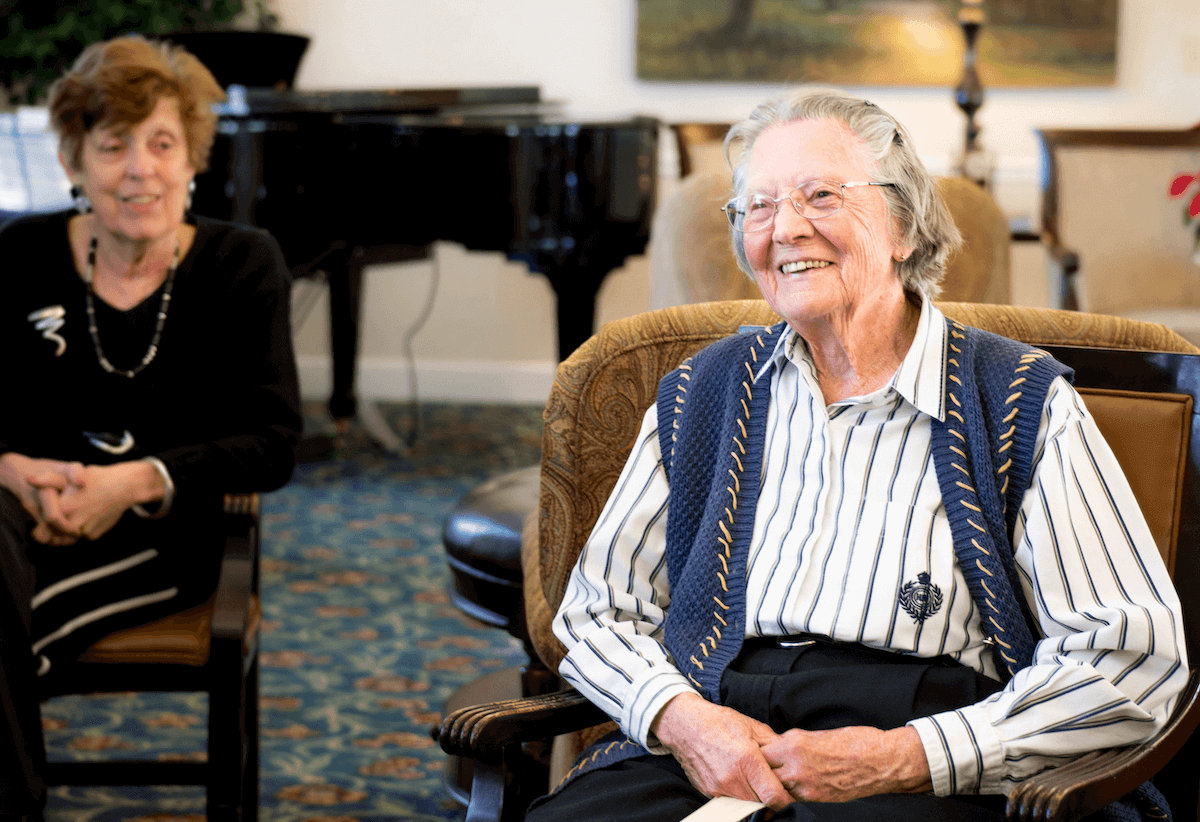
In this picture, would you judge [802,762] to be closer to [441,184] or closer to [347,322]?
[441,184]

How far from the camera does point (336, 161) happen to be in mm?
4203

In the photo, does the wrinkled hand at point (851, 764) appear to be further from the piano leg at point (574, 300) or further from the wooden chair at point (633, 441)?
the piano leg at point (574, 300)

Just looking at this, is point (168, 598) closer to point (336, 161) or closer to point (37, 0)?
point (336, 161)

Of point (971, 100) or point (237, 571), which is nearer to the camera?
point (237, 571)

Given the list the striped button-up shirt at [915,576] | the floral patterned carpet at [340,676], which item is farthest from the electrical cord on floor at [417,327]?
the striped button-up shirt at [915,576]

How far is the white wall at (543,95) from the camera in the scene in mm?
5359

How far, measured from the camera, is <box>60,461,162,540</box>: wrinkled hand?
1985mm

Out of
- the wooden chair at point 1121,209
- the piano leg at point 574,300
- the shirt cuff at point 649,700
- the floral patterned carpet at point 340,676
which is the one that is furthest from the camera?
the wooden chair at point 1121,209

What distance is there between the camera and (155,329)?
2115 millimetres

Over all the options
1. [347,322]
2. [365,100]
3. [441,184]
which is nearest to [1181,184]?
[441,184]

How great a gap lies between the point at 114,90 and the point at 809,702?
1509 millimetres

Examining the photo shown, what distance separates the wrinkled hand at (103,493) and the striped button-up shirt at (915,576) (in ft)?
2.76

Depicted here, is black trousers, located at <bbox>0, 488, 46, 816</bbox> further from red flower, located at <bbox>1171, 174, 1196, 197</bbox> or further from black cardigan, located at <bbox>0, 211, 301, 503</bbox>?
red flower, located at <bbox>1171, 174, 1196, 197</bbox>

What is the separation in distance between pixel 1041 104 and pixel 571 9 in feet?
6.67
